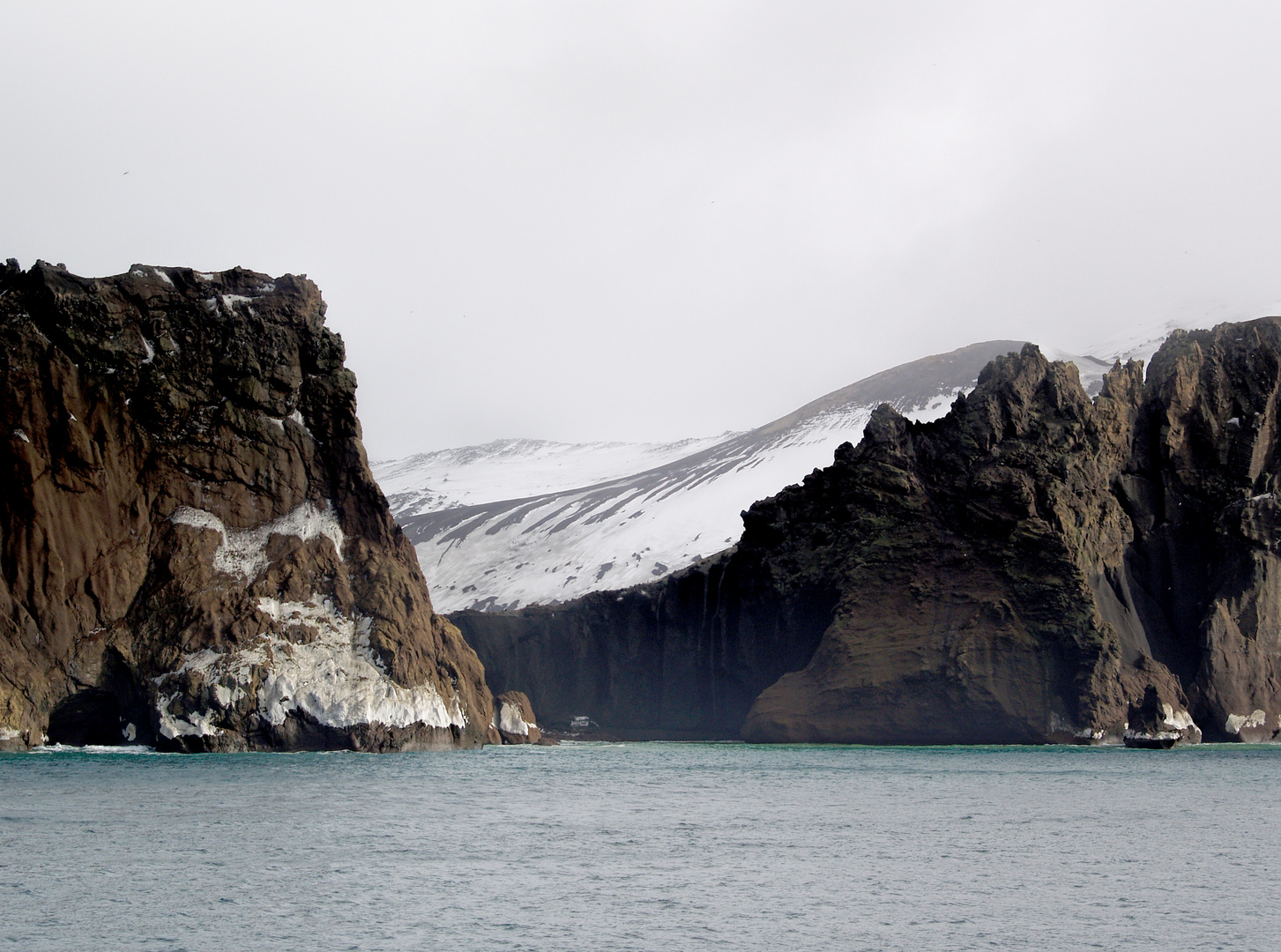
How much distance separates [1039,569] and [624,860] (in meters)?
53.6

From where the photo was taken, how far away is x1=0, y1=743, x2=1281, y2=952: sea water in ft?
68.0

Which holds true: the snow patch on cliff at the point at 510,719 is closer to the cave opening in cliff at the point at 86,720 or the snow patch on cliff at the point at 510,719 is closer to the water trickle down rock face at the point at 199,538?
the water trickle down rock face at the point at 199,538

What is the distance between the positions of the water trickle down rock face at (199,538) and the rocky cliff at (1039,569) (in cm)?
2703

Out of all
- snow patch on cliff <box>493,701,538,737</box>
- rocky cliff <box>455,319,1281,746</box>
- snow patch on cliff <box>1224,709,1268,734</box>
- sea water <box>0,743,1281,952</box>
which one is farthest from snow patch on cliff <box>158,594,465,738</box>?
snow patch on cliff <box>1224,709,1268,734</box>

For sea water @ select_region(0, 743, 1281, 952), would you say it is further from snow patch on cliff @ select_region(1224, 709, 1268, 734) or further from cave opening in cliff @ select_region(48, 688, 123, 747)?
snow patch on cliff @ select_region(1224, 709, 1268, 734)

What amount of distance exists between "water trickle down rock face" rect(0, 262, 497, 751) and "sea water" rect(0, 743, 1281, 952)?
8.02 m

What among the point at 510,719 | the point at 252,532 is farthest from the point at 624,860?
the point at 510,719

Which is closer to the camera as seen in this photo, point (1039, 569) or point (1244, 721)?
point (1244, 721)

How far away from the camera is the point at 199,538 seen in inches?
2430

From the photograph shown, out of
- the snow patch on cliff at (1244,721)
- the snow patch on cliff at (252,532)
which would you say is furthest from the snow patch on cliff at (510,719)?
the snow patch on cliff at (1244,721)

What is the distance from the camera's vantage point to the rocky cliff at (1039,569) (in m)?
73.3

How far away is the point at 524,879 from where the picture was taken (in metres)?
25.7

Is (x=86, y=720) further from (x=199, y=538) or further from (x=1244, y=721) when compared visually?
(x=1244, y=721)

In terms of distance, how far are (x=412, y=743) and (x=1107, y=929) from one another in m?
45.9
